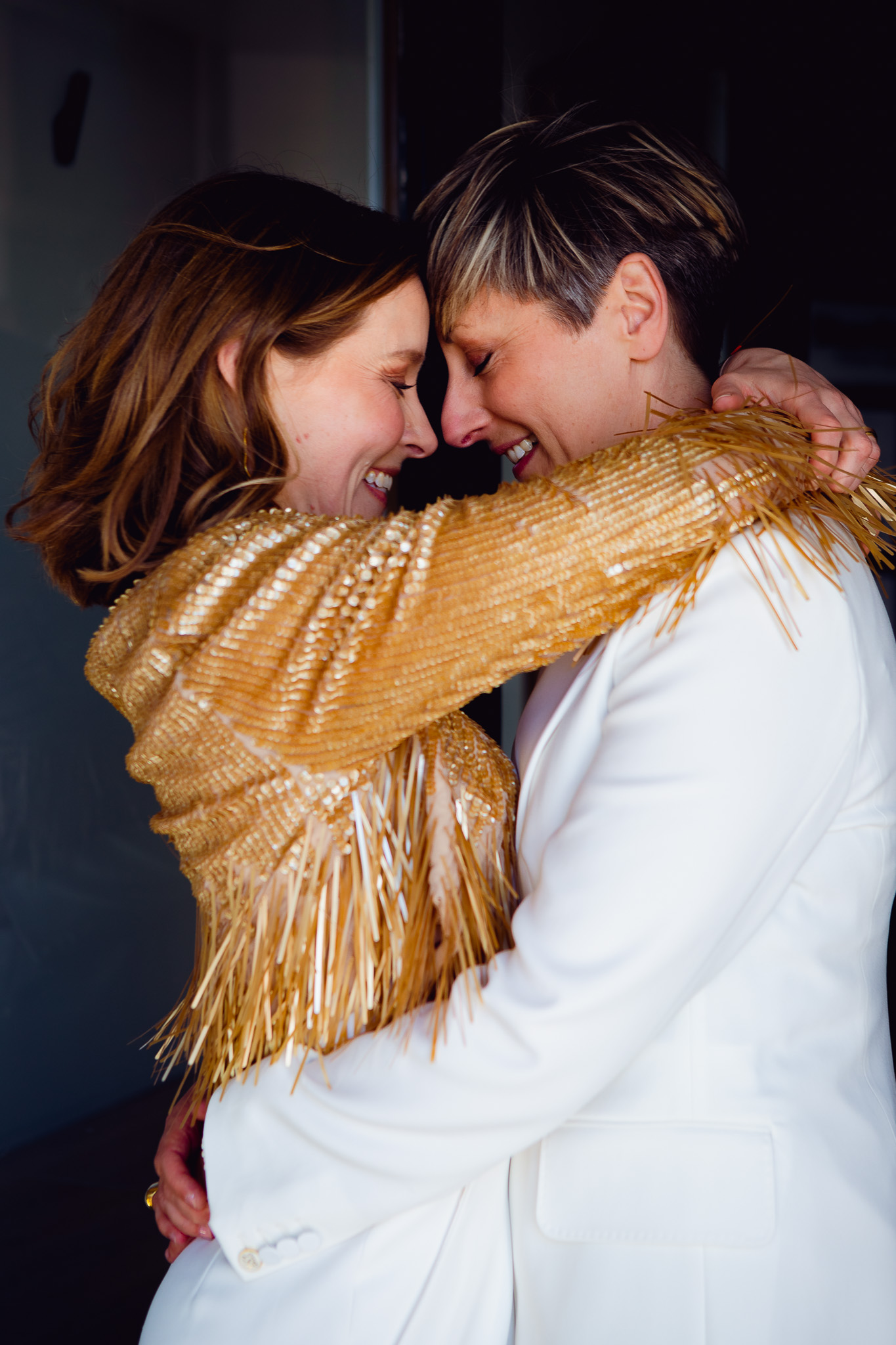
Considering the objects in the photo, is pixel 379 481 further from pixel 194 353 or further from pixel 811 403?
pixel 811 403

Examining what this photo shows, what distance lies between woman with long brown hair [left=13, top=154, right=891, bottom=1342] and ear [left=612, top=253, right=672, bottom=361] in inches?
9.6

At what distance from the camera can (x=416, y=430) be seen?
52.2 inches

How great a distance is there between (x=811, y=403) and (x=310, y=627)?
1.55ft

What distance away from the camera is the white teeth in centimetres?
130

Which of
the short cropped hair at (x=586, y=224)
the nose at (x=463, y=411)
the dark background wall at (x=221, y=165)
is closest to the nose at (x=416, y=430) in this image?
the nose at (x=463, y=411)

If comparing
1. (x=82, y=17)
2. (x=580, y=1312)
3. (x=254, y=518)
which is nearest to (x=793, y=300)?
(x=82, y=17)

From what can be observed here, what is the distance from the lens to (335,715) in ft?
2.86

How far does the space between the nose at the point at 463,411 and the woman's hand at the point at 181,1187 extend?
825mm

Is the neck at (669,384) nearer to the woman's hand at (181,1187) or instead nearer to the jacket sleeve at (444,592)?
the jacket sleeve at (444,592)

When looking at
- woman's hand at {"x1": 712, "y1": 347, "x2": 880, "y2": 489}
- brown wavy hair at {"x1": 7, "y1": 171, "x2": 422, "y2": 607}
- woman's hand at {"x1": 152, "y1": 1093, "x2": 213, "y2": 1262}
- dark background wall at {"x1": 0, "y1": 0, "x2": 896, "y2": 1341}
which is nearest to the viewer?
woman's hand at {"x1": 712, "y1": 347, "x2": 880, "y2": 489}

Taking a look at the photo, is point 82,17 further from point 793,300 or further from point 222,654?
point 222,654

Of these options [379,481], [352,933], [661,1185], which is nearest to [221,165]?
[379,481]

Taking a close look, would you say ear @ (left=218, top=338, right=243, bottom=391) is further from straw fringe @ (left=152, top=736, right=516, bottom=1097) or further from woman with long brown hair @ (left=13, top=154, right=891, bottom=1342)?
straw fringe @ (left=152, top=736, right=516, bottom=1097)

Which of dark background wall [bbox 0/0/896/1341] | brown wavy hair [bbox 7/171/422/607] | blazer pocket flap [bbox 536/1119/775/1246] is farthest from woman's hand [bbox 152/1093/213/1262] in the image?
dark background wall [bbox 0/0/896/1341]
